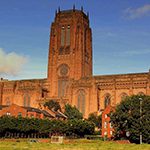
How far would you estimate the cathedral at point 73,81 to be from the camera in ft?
367

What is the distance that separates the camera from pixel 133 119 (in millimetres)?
57625

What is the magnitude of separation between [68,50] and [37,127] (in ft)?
184

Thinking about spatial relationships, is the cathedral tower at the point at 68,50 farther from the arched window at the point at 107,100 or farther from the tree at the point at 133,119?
the tree at the point at 133,119

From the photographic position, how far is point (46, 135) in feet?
254

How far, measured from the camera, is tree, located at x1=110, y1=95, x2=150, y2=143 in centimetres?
5619

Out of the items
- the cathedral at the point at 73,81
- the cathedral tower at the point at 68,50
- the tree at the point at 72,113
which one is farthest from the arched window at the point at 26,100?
the tree at the point at 72,113

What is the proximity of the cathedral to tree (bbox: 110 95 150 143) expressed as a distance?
46722mm

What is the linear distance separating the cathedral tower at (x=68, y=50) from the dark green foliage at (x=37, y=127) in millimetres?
40659

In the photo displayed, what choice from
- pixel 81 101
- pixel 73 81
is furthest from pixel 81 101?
pixel 73 81

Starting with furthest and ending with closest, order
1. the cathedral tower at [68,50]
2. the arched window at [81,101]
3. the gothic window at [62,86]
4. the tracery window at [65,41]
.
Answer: the tracery window at [65,41] → the cathedral tower at [68,50] → the gothic window at [62,86] → the arched window at [81,101]

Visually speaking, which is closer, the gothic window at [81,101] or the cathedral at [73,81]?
the cathedral at [73,81]

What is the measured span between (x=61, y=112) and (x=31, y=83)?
22466 mm

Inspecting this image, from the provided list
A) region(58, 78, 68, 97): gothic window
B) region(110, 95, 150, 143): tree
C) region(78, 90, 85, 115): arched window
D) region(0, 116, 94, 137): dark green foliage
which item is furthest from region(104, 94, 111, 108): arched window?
region(110, 95, 150, 143): tree

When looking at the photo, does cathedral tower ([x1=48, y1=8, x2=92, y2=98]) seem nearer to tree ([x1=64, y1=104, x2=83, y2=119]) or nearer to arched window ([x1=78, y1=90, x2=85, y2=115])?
arched window ([x1=78, y1=90, x2=85, y2=115])
